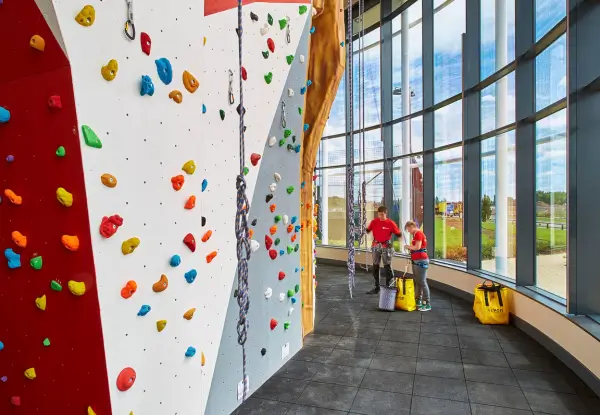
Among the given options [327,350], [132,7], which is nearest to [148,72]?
[132,7]

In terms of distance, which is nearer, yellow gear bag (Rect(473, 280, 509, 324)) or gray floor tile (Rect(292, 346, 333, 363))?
gray floor tile (Rect(292, 346, 333, 363))

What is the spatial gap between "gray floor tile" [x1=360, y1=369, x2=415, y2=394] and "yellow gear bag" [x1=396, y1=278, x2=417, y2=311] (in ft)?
6.80

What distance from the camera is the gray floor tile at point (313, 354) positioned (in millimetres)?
3912

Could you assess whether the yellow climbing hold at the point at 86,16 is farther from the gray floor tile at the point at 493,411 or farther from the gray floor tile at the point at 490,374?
the gray floor tile at the point at 490,374

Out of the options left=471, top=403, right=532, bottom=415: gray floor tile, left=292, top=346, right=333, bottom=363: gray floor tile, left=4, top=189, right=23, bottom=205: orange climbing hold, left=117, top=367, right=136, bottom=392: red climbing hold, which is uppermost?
left=4, top=189, right=23, bottom=205: orange climbing hold

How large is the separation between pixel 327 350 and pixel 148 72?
3.26 m

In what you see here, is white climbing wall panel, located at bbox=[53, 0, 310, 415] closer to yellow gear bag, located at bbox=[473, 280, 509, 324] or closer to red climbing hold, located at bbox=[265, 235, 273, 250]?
red climbing hold, located at bbox=[265, 235, 273, 250]

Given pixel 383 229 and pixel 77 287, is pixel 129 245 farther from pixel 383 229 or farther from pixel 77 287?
pixel 383 229

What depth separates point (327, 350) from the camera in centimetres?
414

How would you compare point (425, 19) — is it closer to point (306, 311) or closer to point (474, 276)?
point (474, 276)

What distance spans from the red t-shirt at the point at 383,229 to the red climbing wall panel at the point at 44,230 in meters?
4.99

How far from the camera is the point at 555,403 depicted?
119 inches

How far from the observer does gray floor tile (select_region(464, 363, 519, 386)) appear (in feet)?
11.2

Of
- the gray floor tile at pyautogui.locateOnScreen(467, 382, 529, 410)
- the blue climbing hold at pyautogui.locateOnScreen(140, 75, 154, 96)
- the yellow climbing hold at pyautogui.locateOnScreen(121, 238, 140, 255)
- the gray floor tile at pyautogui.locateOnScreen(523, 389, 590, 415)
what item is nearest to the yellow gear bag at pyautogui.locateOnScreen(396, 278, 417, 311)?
the gray floor tile at pyautogui.locateOnScreen(467, 382, 529, 410)
